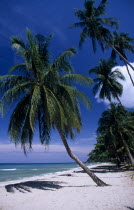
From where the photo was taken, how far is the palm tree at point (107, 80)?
20953 mm

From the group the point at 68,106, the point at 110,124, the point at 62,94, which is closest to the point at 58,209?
the point at 68,106

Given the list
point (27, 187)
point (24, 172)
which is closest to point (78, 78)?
point (27, 187)

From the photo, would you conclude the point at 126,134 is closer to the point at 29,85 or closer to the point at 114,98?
the point at 114,98

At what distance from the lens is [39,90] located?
346 inches

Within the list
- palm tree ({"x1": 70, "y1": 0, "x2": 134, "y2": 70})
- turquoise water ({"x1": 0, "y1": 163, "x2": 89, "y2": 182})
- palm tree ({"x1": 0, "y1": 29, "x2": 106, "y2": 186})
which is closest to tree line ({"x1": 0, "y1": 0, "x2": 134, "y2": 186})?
palm tree ({"x1": 0, "y1": 29, "x2": 106, "y2": 186})

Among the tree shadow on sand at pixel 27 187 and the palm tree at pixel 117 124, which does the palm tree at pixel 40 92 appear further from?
the palm tree at pixel 117 124

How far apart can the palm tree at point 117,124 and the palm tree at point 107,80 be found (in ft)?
5.72

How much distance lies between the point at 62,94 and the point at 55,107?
4.35 feet

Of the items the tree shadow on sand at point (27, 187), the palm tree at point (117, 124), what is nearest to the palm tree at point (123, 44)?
the palm tree at point (117, 124)

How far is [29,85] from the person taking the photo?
9.38 metres

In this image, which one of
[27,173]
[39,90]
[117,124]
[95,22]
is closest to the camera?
[39,90]

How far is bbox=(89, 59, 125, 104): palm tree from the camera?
68.7 ft

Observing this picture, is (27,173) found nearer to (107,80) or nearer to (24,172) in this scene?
(24,172)

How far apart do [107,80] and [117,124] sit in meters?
5.60
